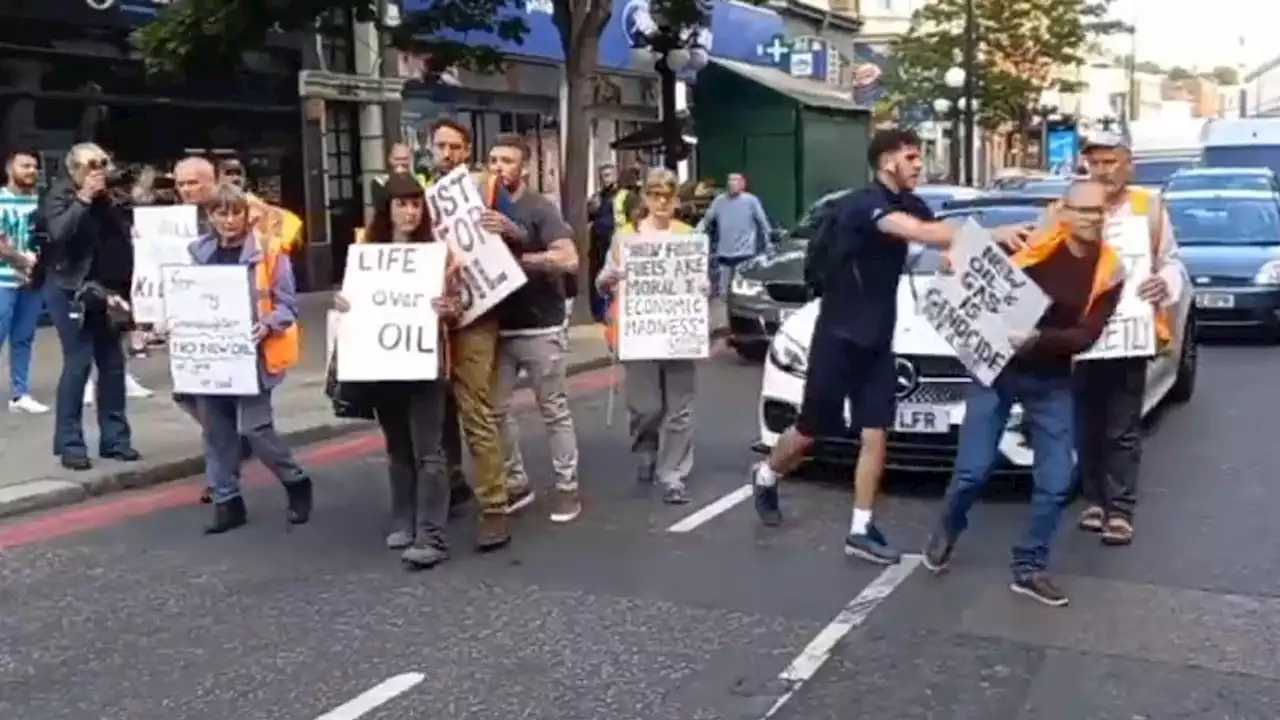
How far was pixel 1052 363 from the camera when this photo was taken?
6.55 meters

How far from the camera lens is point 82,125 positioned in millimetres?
17812

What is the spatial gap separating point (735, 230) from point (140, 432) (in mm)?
8782

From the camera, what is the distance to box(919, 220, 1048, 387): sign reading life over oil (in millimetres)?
6441

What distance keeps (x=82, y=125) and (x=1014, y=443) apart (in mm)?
12545

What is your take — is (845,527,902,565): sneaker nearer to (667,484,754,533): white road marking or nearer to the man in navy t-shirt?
the man in navy t-shirt

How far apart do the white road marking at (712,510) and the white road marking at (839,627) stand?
120cm

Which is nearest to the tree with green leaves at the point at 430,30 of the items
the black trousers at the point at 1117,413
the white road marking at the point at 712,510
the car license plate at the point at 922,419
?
the white road marking at the point at 712,510

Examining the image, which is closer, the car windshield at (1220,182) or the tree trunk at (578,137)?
the tree trunk at (578,137)

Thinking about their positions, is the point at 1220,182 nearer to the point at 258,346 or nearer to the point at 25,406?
the point at 25,406

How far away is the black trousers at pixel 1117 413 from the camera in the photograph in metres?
7.64

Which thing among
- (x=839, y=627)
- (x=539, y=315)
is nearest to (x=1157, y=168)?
(x=539, y=315)

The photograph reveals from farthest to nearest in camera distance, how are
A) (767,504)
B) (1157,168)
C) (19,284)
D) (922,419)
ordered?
(1157,168), (19,284), (922,419), (767,504)

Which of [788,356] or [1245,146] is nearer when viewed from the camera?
[788,356]

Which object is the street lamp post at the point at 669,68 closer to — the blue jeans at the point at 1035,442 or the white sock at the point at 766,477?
the white sock at the point at 766,477
